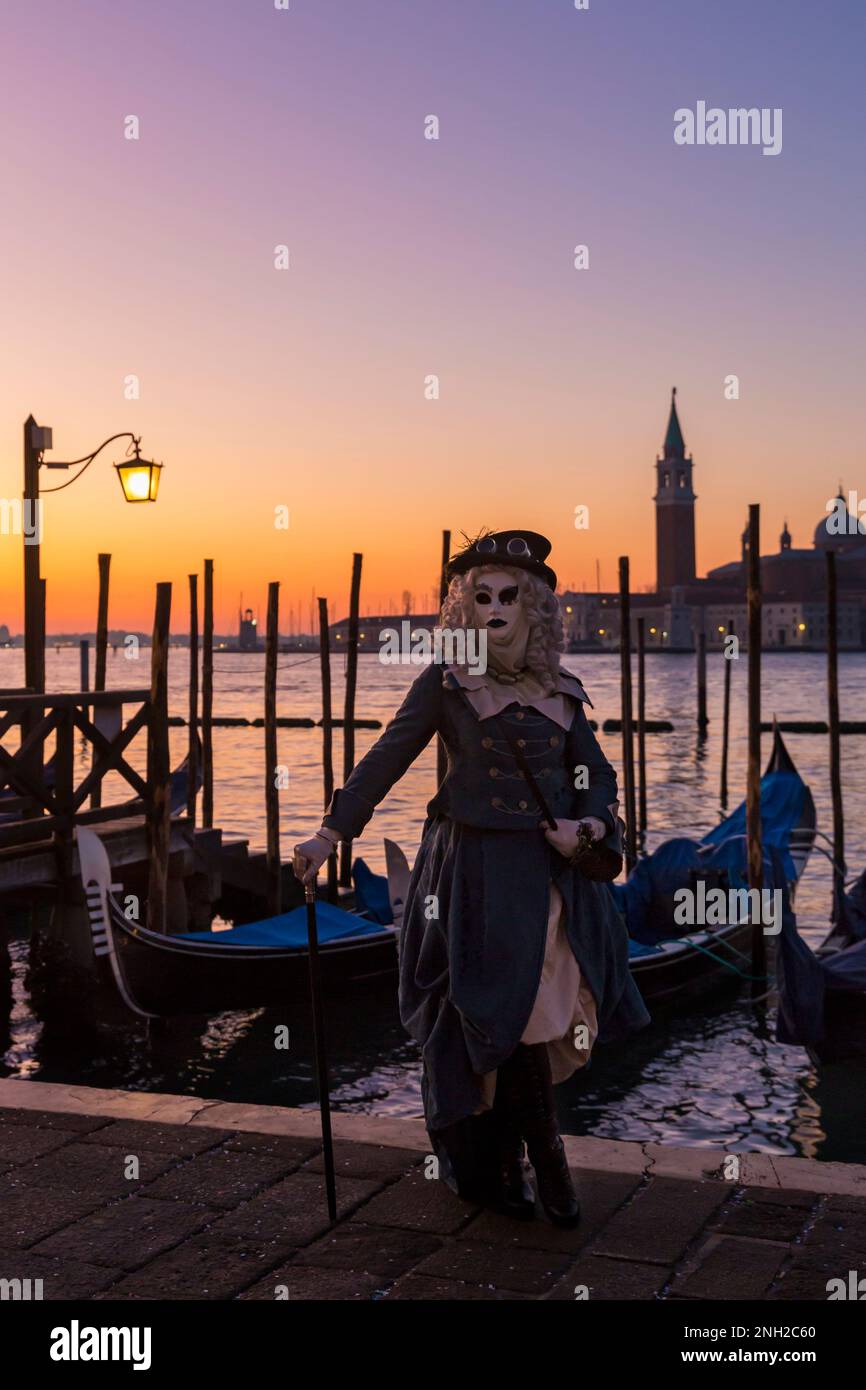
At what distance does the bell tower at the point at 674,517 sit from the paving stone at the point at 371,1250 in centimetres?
13034

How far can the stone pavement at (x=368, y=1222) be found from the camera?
2533 millimetres

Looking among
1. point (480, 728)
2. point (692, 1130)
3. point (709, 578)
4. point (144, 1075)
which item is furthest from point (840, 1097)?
point (709, 578)

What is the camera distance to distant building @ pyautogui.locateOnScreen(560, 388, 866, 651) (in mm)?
126438

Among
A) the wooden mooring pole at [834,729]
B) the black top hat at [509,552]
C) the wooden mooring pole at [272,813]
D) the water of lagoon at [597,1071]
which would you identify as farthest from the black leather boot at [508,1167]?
the wooden mooring pole at [834,729]

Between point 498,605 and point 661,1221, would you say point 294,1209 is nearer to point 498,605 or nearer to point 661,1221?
point 661,1221

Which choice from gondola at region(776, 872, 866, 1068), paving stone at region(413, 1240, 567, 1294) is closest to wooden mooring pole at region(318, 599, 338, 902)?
gondola at region(776, 872, 866, 1068)

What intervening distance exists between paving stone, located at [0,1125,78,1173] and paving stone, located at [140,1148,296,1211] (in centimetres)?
35

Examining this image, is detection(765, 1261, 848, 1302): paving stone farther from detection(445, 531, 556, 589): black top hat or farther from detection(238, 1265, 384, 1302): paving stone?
detection(445, 531, 556, 589): black top hat

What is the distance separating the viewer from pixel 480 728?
9.91 ft

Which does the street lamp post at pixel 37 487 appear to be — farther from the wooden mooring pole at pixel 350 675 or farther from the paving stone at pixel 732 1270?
the paving stone at pixel 732 1270

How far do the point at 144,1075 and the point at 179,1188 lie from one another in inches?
166

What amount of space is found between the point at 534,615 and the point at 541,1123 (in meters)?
1.10
